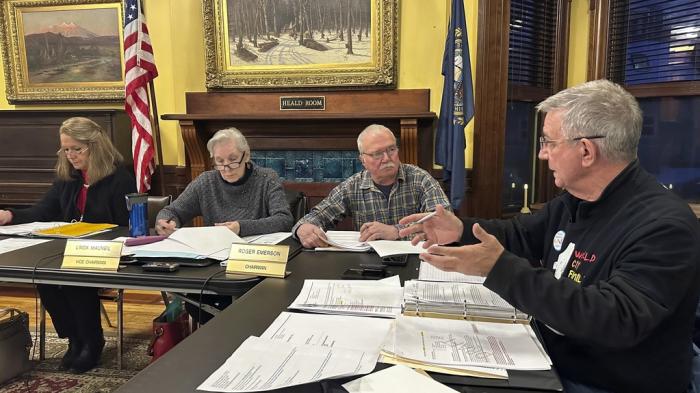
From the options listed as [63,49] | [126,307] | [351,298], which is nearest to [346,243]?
[351,298]

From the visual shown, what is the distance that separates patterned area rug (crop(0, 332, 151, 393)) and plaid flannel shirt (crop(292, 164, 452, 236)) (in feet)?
3.88

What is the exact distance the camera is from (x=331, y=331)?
98cm

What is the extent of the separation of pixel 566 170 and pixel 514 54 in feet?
8.30

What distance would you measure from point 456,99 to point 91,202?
2.20m

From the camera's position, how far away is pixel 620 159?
109 cm

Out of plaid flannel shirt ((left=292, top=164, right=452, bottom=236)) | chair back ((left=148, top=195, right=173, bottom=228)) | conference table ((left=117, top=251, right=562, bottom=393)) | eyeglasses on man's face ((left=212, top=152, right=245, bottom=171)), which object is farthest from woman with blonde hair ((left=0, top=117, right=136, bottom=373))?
conference table ((left=117, top=251, right=562, bottom=393))

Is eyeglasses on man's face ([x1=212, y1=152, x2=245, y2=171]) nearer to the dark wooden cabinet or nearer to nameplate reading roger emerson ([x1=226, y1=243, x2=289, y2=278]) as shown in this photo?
nameplate reading roger emerson ([x1=226, y1=243, x2=289, y2=278])

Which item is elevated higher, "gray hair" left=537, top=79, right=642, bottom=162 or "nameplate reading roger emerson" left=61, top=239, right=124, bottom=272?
"gray hair" left=537, top=79, right=642, bottom=162

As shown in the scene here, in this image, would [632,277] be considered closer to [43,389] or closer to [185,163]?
[43,389]

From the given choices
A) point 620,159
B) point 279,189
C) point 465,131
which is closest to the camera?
point 620,159

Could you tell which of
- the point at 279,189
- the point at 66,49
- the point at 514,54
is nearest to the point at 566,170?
the point at 279,189

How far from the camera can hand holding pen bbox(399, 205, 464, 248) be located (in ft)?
4.87

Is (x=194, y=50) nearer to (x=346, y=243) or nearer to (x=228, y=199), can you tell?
(x=228, y=199)

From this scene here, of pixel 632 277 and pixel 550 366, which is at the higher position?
pixel 632 277
